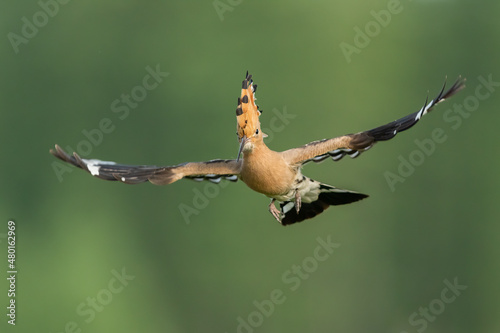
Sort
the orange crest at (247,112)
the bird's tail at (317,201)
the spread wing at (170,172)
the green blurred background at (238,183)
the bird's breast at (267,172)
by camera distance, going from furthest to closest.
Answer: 1. the green blurred background at (238,183)
2. the bird's tail at (317,201)
3. the spread wing at (170,172)
4. the bird's breast at (267,172)
5. the orange crest at (247,112)

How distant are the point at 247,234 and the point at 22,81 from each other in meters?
4.87

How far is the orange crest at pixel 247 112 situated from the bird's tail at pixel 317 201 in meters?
0.63

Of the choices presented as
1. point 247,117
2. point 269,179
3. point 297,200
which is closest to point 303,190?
point 297,200

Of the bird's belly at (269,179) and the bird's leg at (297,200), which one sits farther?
the bird's leg at (297,200)

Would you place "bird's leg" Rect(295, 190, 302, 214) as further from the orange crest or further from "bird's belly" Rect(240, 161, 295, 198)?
the orange crest

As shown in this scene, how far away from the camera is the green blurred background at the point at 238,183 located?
1164 cm

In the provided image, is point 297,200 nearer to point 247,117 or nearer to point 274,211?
point 274,211

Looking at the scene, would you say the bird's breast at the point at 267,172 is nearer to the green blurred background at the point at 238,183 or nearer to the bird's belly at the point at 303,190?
the bird's belly at the point at 303,190

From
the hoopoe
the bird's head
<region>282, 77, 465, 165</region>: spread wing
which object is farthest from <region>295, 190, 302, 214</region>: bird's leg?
the bird's head

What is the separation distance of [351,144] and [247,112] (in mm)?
592

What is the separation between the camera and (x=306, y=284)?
38.5 feet

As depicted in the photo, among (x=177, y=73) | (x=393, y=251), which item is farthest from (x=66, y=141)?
(x=393, y=251)

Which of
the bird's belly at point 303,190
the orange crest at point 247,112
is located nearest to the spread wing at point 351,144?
the bird's belly at point 303,190

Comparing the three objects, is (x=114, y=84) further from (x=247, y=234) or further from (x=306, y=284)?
(x=306, y=284)
